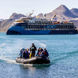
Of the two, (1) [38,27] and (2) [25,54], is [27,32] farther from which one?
(2) [25,54]

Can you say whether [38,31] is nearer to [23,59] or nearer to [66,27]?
[66,27]

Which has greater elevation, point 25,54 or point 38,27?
point 38,27

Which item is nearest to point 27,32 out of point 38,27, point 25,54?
point 38,27

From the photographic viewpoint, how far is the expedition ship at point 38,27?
172 metres

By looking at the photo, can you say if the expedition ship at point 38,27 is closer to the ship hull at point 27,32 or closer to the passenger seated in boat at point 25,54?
the ship hull at point 27,32

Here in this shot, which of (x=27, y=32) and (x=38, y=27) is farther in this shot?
(x=38, y=27)

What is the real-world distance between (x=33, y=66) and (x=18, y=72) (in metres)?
3.84

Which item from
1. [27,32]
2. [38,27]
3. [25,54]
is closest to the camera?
[25,54]

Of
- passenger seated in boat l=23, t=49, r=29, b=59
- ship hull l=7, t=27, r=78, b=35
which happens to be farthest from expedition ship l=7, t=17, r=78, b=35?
passenger seated in boat l=23, t=49, r=29, b=59

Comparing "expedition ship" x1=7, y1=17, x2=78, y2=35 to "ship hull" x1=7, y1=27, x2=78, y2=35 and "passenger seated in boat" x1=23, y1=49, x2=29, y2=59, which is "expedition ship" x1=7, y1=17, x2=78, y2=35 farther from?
"passenger seated in boat" x1=23, y1=49, x2=29, y2=59

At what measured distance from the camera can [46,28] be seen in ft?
589

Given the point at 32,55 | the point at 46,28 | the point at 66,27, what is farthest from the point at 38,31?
the point at 32,55

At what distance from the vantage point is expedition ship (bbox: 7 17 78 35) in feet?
565

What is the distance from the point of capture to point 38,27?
179875mm
